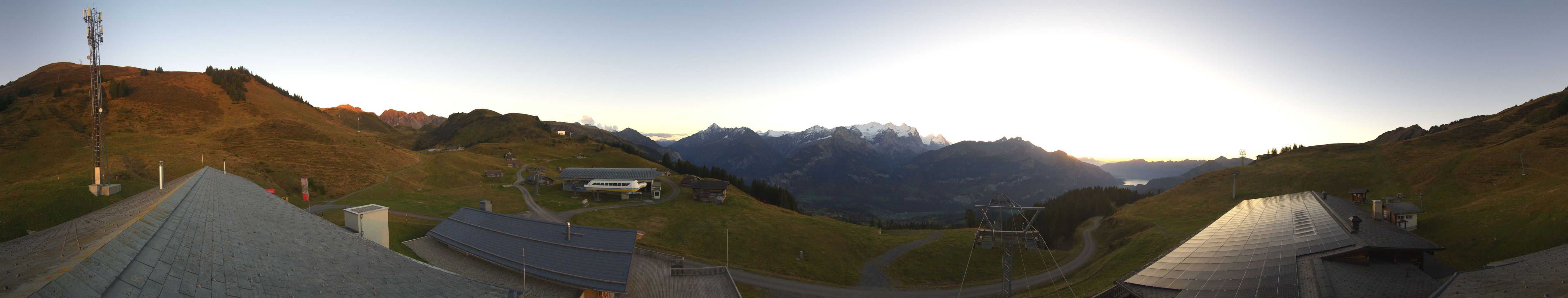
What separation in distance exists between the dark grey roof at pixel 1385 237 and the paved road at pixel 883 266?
35401 mm

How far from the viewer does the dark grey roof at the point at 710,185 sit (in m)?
82.2

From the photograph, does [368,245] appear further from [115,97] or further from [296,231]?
[115,97]

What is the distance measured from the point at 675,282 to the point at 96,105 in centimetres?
5253

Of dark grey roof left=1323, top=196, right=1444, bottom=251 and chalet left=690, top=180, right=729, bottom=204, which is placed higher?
dark grey roof left=1323, top=196, right=1444, bottom=251

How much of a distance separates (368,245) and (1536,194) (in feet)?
320

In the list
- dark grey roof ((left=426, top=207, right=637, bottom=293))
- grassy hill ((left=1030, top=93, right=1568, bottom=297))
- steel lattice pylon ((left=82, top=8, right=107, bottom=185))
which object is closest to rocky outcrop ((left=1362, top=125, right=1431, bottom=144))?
grassy hill ((left=1030, top=93, right=1568, bottom=297))

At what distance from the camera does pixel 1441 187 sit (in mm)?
65812

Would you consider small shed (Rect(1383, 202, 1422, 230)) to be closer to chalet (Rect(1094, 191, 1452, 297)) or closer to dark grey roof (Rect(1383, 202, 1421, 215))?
dark grey roof (Rect(1383, 202, 1421, 215))

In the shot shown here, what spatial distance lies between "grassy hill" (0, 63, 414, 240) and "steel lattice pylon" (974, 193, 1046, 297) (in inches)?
2790

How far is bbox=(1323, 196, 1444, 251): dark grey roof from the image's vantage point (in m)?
27.7

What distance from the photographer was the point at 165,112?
3497 inches

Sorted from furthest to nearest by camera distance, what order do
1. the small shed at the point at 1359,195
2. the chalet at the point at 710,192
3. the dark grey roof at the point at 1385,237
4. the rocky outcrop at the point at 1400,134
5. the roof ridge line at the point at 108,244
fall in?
the rocky outcrop at the point at 1400,134 < the chalet at the point at 710,192 < the small shed at the point at 1359,195 < the dark grey roof at the point at 1385,237 < the roof ridge line at the point at 108,244

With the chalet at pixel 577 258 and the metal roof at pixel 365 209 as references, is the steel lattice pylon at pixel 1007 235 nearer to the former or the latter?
the chalet at pixel 577 258

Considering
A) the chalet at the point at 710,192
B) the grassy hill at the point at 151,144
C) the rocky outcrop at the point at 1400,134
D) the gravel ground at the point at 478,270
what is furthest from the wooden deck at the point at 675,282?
the rocky outcrop at the point at 1400,134
